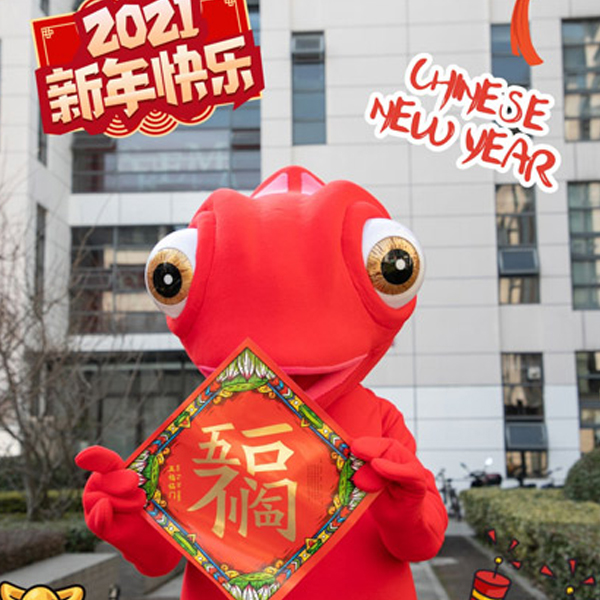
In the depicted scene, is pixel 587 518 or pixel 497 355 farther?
pixel 497 355

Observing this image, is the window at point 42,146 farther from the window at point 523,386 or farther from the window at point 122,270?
the window at point 523,386

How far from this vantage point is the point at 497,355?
17.2 metres

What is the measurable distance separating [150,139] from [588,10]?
435 inches

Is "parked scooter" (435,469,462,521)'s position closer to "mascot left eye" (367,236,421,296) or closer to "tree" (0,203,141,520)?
"tree" (0,203,141,520)

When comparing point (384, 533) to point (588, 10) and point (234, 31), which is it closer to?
point (234, 31)

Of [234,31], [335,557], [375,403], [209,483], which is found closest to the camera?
[209,483]

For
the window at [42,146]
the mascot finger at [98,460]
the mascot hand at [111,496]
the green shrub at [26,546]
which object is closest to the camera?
the mascot finger at [98,460]

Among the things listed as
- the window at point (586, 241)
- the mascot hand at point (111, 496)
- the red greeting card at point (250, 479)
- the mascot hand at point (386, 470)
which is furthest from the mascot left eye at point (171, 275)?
the window at point (586, 241)

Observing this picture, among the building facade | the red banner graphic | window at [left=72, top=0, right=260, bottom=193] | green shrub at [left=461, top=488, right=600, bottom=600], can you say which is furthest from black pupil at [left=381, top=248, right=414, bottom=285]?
window at [left=72, top=0, right=260, bottom=193]

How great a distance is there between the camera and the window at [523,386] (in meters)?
17.4

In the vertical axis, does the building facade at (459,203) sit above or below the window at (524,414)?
above

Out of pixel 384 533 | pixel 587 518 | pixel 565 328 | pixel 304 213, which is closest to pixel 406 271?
pixel 304 213

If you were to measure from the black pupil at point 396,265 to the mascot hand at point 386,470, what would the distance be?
67 cm

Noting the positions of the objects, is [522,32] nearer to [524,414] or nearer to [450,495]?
[450,495]
